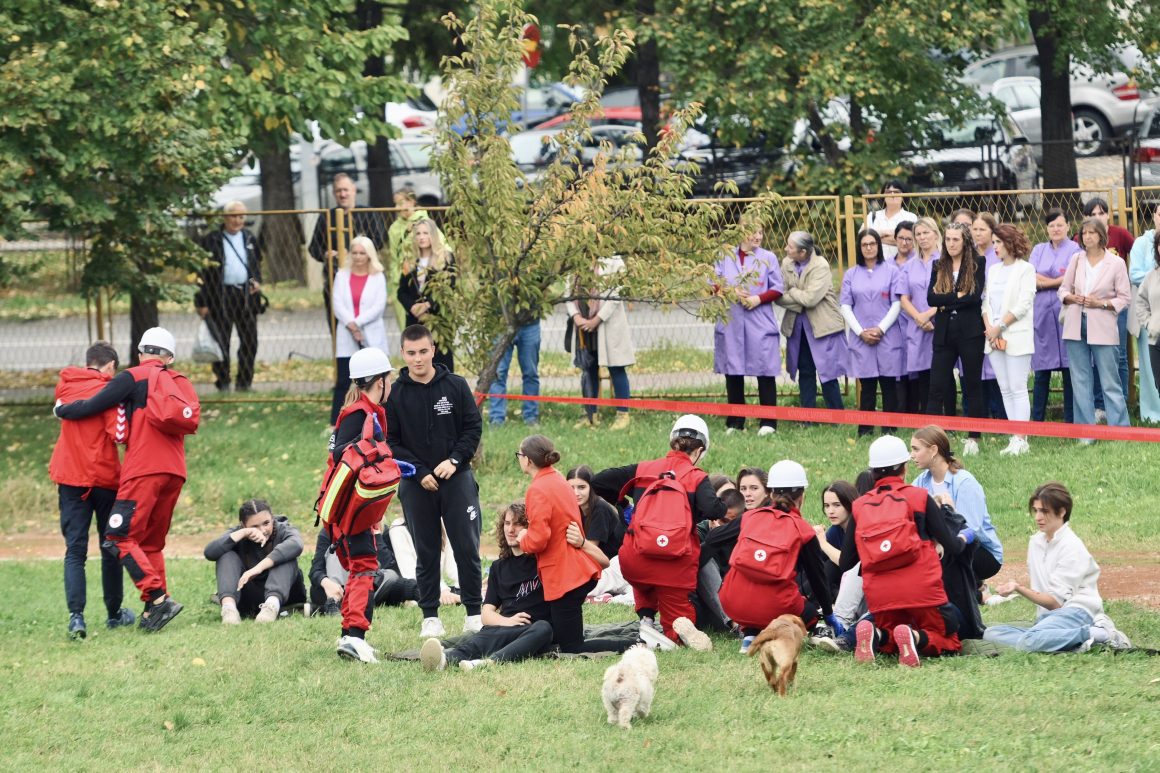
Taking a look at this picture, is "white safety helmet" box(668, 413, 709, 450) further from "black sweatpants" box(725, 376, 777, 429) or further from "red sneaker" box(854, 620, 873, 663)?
"black sweatpants" box(725, 376, 777, 429)

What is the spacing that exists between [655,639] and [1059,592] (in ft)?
7.30

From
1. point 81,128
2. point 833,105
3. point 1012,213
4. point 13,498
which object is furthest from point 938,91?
point 13,498

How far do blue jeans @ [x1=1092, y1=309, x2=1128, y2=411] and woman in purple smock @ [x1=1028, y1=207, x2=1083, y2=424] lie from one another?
30 centimetres

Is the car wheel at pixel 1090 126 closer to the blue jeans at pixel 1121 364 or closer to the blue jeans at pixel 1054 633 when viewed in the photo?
the blue jeans at pixel 1121 364

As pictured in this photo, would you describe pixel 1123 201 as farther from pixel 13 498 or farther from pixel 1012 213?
pixel 13 498

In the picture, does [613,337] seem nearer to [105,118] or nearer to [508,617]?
[105,118]

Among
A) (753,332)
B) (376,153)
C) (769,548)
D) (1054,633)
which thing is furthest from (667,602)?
(376,153)

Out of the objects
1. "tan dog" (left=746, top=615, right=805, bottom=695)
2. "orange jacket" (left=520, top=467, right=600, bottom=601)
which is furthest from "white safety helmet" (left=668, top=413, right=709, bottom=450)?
"tan dog" (left=746, top=615, right=805, bottom=695)

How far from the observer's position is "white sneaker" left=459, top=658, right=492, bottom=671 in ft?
29.1

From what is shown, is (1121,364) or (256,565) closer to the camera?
(256,565)

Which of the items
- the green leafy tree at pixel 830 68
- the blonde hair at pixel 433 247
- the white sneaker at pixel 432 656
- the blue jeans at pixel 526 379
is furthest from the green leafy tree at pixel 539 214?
the green leafy tree at pixel 830 68

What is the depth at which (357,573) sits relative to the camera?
Result: 30.4ft

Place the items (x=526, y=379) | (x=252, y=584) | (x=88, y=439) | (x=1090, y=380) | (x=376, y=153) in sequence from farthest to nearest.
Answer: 1. (x=376, y=153)
2. (x=526, y=379)
3. (x=1090, y=380)
4. (x=252, y=584)
5. (x=88, y=439)

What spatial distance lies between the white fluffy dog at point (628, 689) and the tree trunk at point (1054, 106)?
58.6 ft
